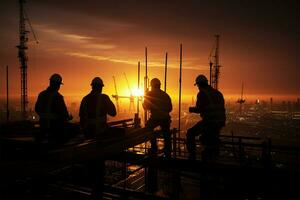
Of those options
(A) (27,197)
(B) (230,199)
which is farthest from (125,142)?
(A) (27,197)

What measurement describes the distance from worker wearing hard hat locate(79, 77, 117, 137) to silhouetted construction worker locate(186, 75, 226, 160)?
9.21ft

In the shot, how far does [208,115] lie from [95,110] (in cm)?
356

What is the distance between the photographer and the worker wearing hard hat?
706cm

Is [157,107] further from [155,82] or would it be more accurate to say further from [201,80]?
[201,80]

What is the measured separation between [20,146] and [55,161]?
1.57 meters

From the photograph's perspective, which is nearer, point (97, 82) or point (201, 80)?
point (97, 82)

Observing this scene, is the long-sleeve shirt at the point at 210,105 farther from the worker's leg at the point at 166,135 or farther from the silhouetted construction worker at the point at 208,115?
the worker's leg at the point at 166,135

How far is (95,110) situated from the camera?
23.2ft

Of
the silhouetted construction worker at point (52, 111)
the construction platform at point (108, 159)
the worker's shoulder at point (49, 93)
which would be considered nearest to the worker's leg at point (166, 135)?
the construction platform at point (108, 159)

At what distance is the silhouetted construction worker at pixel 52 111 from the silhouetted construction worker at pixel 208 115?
4.11 metres

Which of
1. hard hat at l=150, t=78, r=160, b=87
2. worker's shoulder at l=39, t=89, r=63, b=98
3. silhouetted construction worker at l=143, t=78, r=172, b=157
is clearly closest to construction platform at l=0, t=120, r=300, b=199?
silhouetted construction worker at l=143, t=78, r=172, b=157

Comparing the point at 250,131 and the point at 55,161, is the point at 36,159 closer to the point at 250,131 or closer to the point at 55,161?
the point at 55,161

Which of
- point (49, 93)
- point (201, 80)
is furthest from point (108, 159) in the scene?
point (201, 80)

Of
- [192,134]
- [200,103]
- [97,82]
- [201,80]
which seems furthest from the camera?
[192,134]
